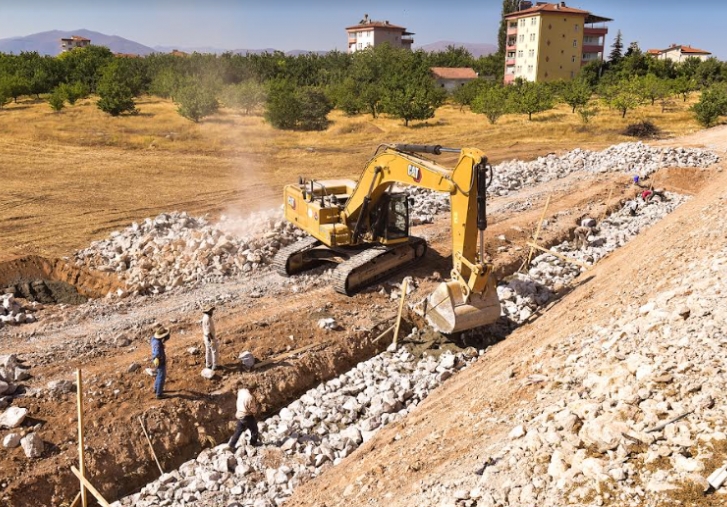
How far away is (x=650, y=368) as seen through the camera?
685cm

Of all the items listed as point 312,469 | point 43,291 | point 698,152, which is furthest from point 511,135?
point 312,469

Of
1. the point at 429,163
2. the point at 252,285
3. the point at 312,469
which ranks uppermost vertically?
the point at 429,163

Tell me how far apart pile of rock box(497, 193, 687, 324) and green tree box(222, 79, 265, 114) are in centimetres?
3506

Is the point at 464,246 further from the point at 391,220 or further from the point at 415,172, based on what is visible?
the point at 391,220

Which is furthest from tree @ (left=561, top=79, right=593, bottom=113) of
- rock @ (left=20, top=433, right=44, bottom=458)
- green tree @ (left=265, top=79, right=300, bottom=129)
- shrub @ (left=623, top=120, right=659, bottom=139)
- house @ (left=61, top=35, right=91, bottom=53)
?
house @ (left=61, top=35, right=91, bottom=53)

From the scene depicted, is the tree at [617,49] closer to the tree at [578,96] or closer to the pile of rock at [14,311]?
the tree at [578,96]

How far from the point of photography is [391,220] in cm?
1396

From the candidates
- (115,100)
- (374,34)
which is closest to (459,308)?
(115,100)

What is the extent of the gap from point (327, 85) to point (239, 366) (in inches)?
2016

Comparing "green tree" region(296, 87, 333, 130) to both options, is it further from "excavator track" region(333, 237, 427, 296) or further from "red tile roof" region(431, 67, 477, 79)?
"red tile roof" region(431, 67, 477, 79)

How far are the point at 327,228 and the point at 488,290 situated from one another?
424 centimetres

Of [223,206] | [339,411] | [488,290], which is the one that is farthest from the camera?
[223,206]

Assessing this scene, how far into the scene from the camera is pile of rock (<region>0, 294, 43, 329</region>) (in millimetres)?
12594

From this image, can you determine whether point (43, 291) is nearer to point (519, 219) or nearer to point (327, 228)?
point (327, 228)
